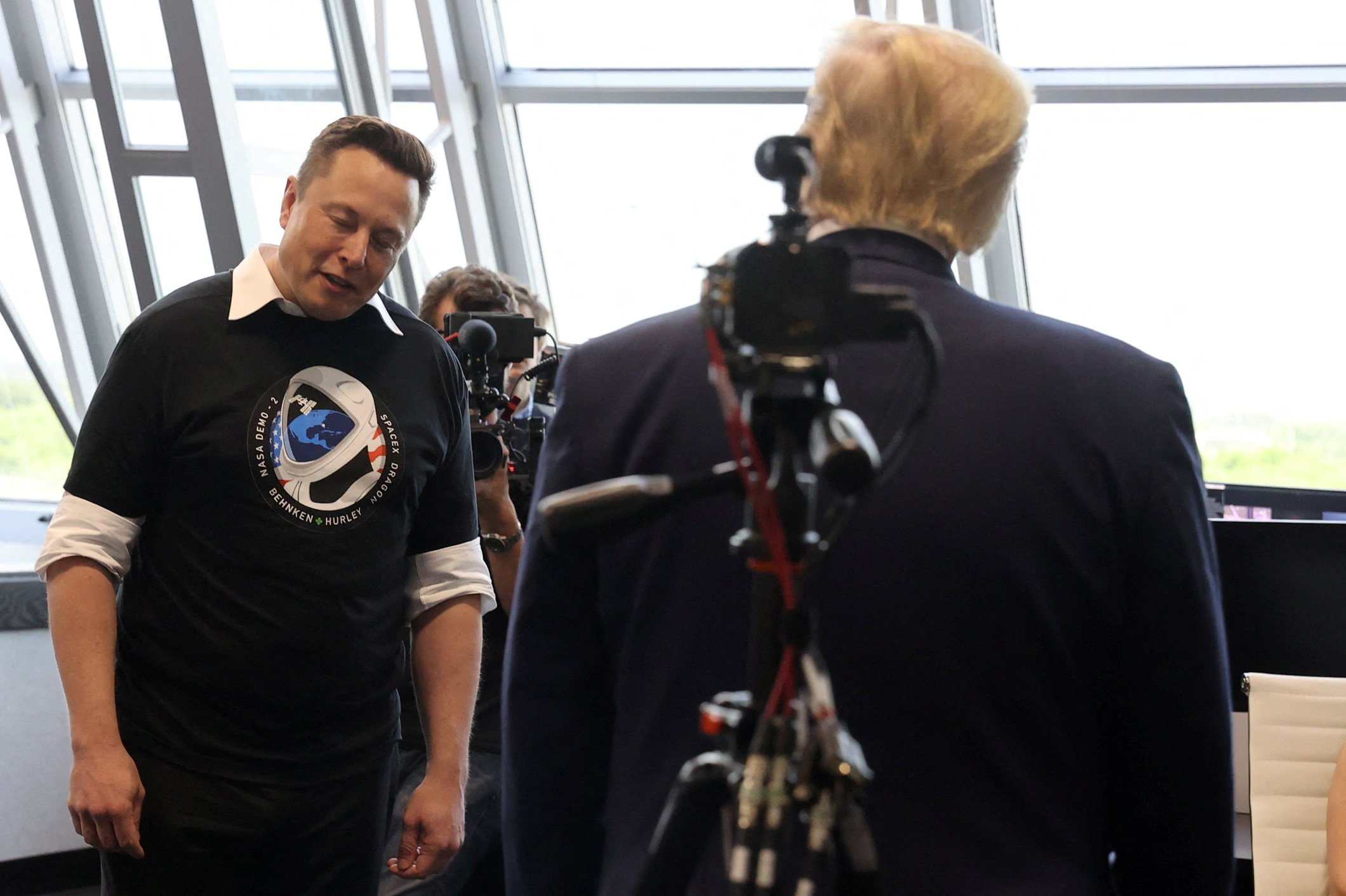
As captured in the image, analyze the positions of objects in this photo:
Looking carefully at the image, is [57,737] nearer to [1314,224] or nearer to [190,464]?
[190,464]

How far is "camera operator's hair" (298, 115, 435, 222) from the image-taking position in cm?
169

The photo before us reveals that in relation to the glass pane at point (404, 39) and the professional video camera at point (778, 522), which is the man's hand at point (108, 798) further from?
the glass pane at point (404, 39)

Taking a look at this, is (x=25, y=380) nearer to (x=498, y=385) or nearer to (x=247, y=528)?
(x=498, y=385)

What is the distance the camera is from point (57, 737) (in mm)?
3670

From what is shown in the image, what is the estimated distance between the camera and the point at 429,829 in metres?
1.72

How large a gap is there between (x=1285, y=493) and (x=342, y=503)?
2.07 metres

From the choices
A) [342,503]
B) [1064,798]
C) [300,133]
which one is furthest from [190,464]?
[300,133]

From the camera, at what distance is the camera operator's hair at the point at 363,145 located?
66.6 inches

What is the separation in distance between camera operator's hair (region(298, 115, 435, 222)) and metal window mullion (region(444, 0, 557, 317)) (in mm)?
3347

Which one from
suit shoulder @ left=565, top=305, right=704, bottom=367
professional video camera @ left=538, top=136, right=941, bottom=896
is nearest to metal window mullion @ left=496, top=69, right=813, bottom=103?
suit shoulder @ left=565, top=305, right=704, bottom=367

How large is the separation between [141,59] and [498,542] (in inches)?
108

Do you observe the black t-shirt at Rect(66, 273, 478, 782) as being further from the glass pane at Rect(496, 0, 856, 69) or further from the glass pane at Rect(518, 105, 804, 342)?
the glass pane at Rect(496, 0, 856, 69)

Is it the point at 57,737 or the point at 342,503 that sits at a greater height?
the point at 342,503

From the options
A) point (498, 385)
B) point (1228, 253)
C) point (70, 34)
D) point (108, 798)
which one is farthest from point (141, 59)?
point (1228, 253)
